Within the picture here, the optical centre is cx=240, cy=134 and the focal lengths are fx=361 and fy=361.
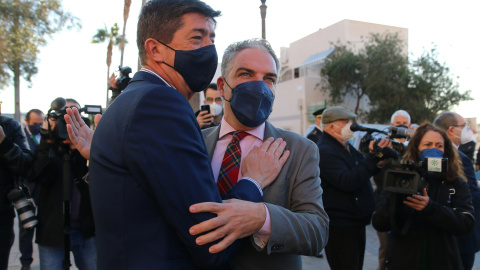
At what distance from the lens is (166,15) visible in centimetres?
139

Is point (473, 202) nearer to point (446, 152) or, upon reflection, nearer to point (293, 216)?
point (446, 152)

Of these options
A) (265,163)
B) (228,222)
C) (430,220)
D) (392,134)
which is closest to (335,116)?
(392,134)

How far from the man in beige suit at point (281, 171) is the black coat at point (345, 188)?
76.1 inches

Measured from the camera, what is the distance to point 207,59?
148 centimetres

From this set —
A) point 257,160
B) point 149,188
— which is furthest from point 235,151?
point 149,188

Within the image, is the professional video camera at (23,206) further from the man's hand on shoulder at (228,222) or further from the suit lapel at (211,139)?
the man's hand on shoulder at (228,222)

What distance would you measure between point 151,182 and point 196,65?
0.54 metres

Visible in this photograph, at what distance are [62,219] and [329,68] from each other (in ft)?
75.6

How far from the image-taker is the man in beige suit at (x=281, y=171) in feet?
4.67

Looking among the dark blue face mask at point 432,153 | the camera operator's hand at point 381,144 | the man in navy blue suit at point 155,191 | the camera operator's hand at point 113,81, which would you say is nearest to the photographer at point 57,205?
the camera operator's hand at point 113,81

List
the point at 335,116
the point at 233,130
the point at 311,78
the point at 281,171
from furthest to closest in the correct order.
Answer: the point at 311,78, the point at 335,116, the point at 233,130, the point at 281,171

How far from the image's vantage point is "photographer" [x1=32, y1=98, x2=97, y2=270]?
3275 mm

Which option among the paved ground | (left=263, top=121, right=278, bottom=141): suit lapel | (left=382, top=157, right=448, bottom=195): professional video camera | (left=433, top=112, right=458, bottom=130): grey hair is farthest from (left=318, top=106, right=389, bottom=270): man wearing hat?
(left=263, top=121, right=278, bottom=141): suit lapel

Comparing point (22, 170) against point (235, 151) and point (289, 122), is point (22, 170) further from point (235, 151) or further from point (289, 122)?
point (289, 122)
